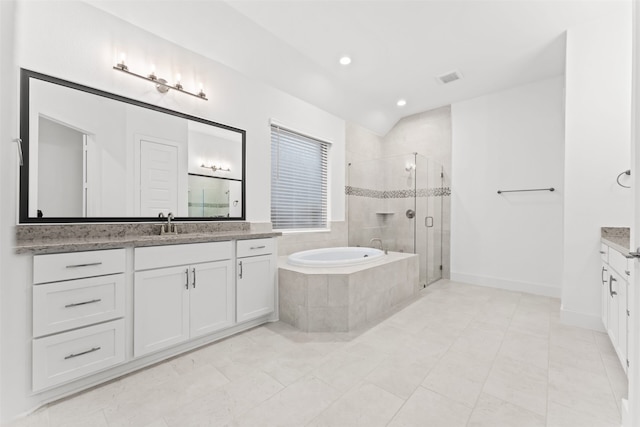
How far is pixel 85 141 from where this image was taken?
203cm

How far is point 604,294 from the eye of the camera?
234 cm

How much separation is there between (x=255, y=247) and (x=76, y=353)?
4.31ft

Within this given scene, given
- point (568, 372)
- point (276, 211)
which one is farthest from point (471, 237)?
point (276, 211)

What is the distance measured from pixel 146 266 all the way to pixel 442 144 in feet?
13.7

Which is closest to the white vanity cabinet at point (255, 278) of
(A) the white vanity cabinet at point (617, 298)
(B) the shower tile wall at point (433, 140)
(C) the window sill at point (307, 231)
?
(C) the window sill at point (307, 231)

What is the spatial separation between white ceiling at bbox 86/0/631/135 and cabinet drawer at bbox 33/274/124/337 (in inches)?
78.6

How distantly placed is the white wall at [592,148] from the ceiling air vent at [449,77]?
104 cm

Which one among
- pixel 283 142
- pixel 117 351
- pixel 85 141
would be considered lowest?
pixel 117 351


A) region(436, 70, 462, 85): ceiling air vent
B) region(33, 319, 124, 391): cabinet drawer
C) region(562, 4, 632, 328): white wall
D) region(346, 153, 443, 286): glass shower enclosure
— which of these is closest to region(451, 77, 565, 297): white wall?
region(346, 153, 443, 286): glass shower enclosure

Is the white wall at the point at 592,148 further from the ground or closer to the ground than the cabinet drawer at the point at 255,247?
further from the ground

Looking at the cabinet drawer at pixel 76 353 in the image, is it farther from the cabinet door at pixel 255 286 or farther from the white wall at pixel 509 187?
the white wall at pixel 509 187

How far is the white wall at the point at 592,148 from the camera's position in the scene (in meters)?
2.43

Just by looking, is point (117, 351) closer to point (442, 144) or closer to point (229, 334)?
point (229, 334)

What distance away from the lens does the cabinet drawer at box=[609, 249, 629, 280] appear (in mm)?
1746
